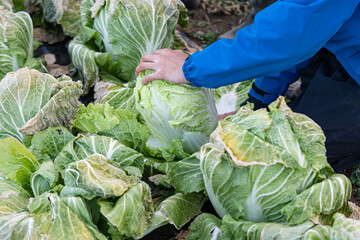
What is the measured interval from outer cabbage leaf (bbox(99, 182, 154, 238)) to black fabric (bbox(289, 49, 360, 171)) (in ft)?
4.77

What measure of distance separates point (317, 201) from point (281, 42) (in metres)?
0.85

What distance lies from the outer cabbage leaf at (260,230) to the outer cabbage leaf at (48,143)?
1141 mm

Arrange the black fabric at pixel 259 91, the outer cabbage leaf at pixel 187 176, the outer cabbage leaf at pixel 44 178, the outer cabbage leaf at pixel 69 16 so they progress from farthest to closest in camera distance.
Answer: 1. the outer cabbage leaf at pixel 69 16
2. the black fabric at pixel 259 91
3. the outer cabbage leaf at pixel 187 176
4. the outer cabbage leaf at pixel 44 178

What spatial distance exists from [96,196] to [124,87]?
144 cm

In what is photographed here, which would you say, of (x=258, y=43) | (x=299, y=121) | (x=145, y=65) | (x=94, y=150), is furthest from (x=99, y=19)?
(x=299, y=121)

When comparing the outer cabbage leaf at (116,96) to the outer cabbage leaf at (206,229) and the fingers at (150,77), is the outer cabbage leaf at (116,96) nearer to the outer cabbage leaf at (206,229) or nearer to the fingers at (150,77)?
the fingers at (150,77)

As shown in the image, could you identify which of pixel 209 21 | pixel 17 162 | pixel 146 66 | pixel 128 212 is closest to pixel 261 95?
pixel 146 66

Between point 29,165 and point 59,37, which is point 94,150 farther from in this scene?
point 59,37

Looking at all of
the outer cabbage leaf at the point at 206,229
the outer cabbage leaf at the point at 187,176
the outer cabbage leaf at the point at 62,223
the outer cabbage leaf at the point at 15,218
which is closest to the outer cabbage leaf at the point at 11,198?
the outer cabbage leaf at the point at 15,218

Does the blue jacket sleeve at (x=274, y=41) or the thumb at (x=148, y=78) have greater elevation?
the blue jacket sleeve at (x=274, y=41)

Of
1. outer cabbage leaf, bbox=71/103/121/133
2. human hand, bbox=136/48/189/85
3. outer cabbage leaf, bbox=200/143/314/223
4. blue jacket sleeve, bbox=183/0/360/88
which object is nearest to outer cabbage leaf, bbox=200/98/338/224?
outer cabbage leaf, bbox=200/143/314/223

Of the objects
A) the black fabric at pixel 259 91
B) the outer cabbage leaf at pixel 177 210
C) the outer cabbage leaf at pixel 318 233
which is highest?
the outer cabbage leaf at pixel 318 233

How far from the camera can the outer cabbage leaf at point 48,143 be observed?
95.8 inches

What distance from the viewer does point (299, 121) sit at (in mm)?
2211
